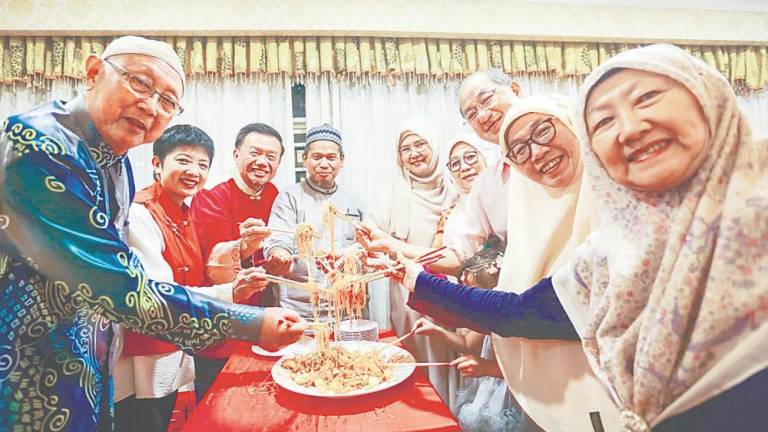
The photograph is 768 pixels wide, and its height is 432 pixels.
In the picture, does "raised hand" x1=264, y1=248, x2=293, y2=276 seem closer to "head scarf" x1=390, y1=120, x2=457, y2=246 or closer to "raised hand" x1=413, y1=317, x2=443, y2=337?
"head scarf" x1=390, y1=120, x2=457, y2=246

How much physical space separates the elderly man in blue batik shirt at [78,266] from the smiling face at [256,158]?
5.06 ft

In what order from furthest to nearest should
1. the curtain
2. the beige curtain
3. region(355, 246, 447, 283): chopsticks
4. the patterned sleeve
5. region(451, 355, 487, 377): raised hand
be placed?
the curtain
the beige curtain
region(355, 246, 447, 283): chopsticks
region(451, 355, 487, 377): raised hand
the patterned sleeve

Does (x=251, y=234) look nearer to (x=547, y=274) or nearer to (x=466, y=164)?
(x=466, y=164)

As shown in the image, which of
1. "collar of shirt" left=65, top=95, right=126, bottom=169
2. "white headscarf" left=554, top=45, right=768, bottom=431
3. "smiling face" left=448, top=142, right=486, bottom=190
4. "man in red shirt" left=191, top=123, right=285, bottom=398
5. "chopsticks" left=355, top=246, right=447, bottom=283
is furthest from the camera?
"smiling face" left=448, top=142, right=486, bottom=190

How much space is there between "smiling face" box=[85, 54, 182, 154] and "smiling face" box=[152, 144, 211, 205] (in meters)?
0.98

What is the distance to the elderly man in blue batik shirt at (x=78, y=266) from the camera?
100cm

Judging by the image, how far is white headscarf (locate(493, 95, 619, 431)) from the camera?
4.26 feet

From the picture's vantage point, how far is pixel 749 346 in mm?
768

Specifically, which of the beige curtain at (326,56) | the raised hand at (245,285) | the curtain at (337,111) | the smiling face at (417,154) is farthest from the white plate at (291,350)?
the beige curtain at (326,56)

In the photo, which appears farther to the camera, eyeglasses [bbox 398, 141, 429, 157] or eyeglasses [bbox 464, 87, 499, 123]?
eyeglasses [bbox 398, 141, 429, 157]

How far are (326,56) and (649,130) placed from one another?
334 cm

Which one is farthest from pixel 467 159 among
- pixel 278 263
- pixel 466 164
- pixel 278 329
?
pixel 278 329

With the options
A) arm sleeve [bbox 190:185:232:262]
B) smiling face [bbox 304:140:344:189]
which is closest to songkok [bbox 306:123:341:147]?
smiling face [bbox 304:140:344:189]

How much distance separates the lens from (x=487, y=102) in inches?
81.7
